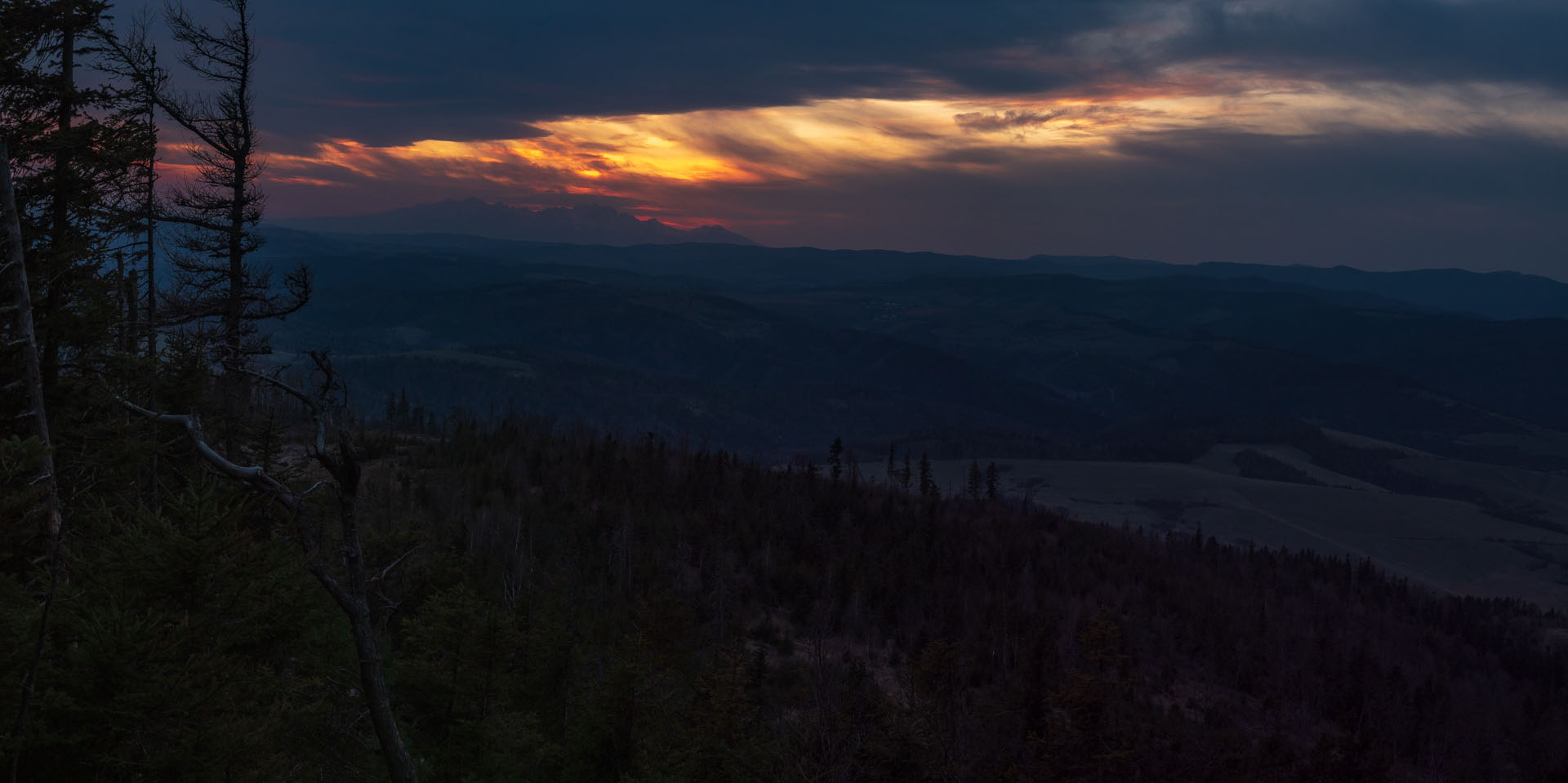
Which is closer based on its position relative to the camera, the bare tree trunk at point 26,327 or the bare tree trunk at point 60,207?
the bare tree trunk at point 26,327

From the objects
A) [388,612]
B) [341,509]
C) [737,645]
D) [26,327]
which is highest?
[26,327]

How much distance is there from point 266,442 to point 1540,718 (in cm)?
10728

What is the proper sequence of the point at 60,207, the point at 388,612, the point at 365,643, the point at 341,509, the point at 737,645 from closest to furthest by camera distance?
the point at 341,509 → the point at 365,643 → the point at 388,612 → the point at 60,207 → the point at 737,645

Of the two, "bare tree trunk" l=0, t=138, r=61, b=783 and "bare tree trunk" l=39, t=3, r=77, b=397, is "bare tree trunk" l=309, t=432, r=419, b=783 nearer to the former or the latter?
"bare tree trunk" l=0, t=138, r=61, b=783

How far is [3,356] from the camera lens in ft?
62.5

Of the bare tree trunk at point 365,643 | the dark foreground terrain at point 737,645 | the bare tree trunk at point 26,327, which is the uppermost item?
the bare tree trunk at point 26,327

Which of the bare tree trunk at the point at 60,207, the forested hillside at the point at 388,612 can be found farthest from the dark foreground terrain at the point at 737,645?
the bare tree trunk at the point at 60,207

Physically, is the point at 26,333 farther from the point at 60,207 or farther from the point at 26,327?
the point at 60,207

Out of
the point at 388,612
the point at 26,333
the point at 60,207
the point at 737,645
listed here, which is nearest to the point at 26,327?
the point at 26,333

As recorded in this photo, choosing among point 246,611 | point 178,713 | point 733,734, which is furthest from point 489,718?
point 178,713

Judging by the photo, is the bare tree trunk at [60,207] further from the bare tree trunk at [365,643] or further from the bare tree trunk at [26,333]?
the bare tree trunk at [365,643]

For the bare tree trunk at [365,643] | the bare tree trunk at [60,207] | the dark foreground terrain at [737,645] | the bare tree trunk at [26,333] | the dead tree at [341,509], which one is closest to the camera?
the dead tree at [341,509]

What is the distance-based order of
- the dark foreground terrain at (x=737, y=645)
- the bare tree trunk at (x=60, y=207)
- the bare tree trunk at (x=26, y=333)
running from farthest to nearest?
1. the bare tree trunk at (x=60, y=207)
2. the bare tree trunk at (x=26, y=333)
3. the dark foreground terrain at (x=737, y=645)

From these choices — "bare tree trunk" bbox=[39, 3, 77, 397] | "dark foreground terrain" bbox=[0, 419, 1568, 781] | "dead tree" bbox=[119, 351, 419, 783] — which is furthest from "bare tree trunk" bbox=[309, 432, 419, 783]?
"bare tree trunk" bbox=[39, 3, 77, 397]
